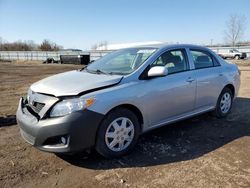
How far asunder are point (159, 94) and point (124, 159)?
3.69 feet

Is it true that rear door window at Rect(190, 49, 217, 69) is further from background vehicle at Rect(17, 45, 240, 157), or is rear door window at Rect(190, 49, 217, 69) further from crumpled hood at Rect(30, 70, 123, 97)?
crumpled hood at Rect(30, 70, 123, 97)

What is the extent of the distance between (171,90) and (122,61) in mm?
972

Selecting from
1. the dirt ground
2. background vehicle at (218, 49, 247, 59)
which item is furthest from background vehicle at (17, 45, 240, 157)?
background vehicle at (218, 49, 247, 59)

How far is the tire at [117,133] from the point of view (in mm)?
3789

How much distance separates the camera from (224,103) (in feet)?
19.9

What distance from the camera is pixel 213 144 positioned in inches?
178

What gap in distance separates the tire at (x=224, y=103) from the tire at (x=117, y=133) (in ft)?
8.04

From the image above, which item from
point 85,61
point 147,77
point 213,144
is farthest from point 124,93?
point 85,61

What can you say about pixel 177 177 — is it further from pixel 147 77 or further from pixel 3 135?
pixel 3 135

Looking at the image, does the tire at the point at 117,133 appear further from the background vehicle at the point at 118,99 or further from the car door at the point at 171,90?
the car door at the point at 171,90

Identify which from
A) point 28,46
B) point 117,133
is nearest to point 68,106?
point 117,133

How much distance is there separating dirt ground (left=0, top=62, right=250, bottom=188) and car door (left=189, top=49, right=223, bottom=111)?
1.87 ft

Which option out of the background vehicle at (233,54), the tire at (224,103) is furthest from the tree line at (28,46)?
the tire at (224,103)

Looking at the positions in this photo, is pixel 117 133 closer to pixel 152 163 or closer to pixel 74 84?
pixel 152 163
